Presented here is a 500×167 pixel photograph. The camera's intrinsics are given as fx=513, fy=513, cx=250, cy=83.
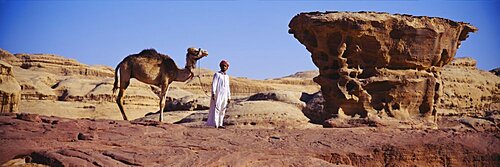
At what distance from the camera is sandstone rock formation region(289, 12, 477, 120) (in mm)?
11883

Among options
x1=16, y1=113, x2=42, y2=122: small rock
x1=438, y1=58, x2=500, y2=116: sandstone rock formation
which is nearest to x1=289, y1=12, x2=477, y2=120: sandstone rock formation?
x1=16, y1=113, x2=42, y2=122: small rock

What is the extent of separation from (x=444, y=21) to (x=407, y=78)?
1.73 metres

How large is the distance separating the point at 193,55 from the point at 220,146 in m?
4.16

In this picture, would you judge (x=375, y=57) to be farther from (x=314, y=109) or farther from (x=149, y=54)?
(x=314, y=109)

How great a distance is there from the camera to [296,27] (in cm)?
1241

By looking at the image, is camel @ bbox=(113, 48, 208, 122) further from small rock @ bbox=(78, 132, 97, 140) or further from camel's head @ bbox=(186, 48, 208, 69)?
small rock @ bbox=(78, 132, 97, 140)

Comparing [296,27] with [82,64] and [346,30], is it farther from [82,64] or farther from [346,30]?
[82,64]

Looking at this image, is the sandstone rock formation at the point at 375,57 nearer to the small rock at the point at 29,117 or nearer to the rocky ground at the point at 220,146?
the rocky ground at the point at 220,146

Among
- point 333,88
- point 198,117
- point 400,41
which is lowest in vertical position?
point 198,117

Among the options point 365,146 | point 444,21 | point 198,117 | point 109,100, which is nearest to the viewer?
point 365,146

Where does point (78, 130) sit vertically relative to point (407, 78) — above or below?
below

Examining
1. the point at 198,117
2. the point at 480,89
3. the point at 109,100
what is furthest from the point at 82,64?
the point at 480,89

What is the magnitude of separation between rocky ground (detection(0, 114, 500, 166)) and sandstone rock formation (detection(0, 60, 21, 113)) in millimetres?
7404

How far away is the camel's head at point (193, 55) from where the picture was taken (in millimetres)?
10062
